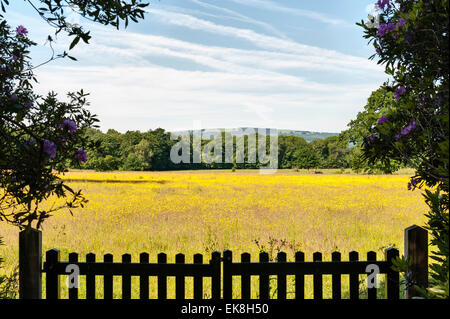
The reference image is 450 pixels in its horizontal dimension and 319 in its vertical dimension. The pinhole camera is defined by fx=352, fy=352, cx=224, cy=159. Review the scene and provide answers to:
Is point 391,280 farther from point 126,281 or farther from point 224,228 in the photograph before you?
point 224,228

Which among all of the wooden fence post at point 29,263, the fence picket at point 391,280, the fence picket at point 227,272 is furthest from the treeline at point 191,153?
the fence picket at point 227,272

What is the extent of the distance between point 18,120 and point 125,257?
175 centimetres

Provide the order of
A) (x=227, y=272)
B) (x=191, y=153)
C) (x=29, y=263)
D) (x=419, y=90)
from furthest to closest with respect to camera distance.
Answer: (x=191, y=153) < (x=29, y=263) < (x=227, y=272) < (x=419, y=90)

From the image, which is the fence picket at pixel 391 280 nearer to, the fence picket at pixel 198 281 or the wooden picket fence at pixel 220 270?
the wooden picket fence at pixel 220 270

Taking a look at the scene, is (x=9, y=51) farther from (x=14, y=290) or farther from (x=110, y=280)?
(x=14, y=290)

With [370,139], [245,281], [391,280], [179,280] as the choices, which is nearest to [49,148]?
[179,280]

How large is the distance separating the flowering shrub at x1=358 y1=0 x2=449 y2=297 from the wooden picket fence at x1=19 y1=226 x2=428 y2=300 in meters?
0.66

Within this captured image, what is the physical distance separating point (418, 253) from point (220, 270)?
2.08 metres

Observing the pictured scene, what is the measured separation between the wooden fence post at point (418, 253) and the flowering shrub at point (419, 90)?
1.39ft

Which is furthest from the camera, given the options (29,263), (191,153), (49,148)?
(191,153)

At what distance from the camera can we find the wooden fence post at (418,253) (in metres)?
3.66

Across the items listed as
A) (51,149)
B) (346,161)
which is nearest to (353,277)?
(51,149)

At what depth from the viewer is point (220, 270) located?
3.63m

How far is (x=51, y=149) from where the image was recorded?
328cm
